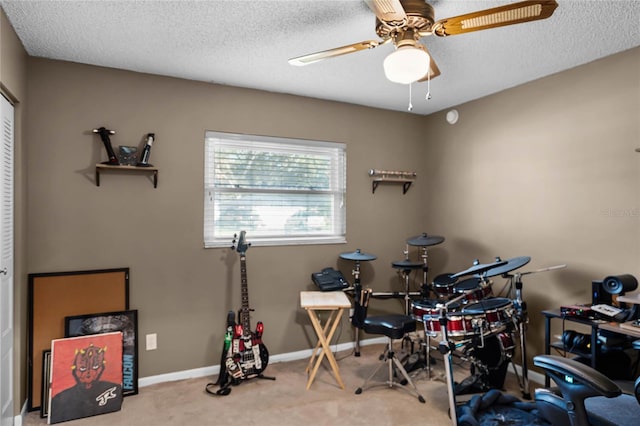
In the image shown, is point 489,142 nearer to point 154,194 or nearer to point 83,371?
point 154,194

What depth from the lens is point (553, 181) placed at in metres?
3.01

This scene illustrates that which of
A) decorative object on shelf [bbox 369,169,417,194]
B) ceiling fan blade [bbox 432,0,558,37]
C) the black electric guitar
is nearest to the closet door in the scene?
the black electric guitar

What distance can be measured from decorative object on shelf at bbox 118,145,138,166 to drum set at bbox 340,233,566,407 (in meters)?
1.95

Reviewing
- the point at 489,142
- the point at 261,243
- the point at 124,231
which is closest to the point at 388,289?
the point at 261,243

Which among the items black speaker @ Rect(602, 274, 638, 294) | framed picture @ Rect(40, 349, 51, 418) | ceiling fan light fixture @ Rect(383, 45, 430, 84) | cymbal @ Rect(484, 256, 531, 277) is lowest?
framed picture @ Rect(40, 349, 51, 418)

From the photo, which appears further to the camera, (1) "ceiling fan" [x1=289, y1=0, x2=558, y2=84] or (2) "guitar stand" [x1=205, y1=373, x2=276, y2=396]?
(2) "guitar stand" [x1=205, y1=373, x2=276, y2=396]

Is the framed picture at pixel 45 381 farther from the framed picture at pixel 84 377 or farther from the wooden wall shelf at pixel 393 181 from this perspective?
the wooden wall shelf at pixel 393 181

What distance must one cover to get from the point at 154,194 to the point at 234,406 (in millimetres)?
1704

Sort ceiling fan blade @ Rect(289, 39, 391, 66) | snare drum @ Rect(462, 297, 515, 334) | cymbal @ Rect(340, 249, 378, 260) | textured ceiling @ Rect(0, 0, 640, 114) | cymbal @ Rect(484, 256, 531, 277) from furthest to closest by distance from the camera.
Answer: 1. cymbal @ Rect(340, 249, 378, 260)
2. cymbal @ Rect(484, 256, 531, 277)
3. snare drum @ Rect(462, 297, 515, 334)
4. textured ceiling @ Rect(0, 0, 640, 114)
5. ceiling fan blade @ Rect(289, 39, 391, 66)

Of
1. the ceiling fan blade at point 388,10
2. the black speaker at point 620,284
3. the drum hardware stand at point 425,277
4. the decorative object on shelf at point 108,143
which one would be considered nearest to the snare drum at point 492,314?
the black speaker at point 620,284

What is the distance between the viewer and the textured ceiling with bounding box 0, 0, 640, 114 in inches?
81.3

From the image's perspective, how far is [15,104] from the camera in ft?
7.98

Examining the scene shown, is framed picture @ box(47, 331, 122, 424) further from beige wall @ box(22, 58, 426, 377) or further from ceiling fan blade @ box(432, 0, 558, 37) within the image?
ceiling fan blade @ box(432, 0, 558, 37)

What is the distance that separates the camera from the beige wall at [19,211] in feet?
7.65
